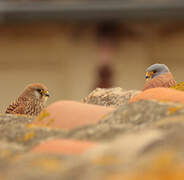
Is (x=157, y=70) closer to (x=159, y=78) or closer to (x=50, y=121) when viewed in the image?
(x=159, y=78)

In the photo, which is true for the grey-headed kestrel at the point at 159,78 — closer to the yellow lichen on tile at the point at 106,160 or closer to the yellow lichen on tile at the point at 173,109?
the yellow lichen on tile at the point at 173,109

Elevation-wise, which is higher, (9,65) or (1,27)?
(1,27)

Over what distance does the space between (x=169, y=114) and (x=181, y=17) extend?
428 cm

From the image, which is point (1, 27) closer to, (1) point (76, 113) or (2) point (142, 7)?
(2) point (142, 7)

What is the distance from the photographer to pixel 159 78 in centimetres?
291

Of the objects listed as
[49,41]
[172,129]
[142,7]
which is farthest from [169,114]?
[49,41]

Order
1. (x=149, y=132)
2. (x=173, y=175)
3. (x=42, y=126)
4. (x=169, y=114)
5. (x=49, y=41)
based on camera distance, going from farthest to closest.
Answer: (x=49, y=41) → (x=42, y=126) → (x=169, y=114) → (x=149, y=132) → (x=173, y=175)

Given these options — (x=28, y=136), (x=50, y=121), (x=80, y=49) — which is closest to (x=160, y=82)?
(x=50, y=121)

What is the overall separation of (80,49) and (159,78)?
3.16m

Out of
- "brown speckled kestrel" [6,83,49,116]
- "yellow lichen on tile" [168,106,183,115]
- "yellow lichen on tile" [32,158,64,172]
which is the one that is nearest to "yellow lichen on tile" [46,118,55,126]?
"yellow lichen on tile" [168,106,183,115]

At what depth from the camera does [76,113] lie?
171cm

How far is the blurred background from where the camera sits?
571 centimetres

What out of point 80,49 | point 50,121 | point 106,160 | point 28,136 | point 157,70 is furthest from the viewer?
point 80,49

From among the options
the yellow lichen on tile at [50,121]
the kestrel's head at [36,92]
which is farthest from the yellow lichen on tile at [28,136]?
the kestrel's head at [36,92]
